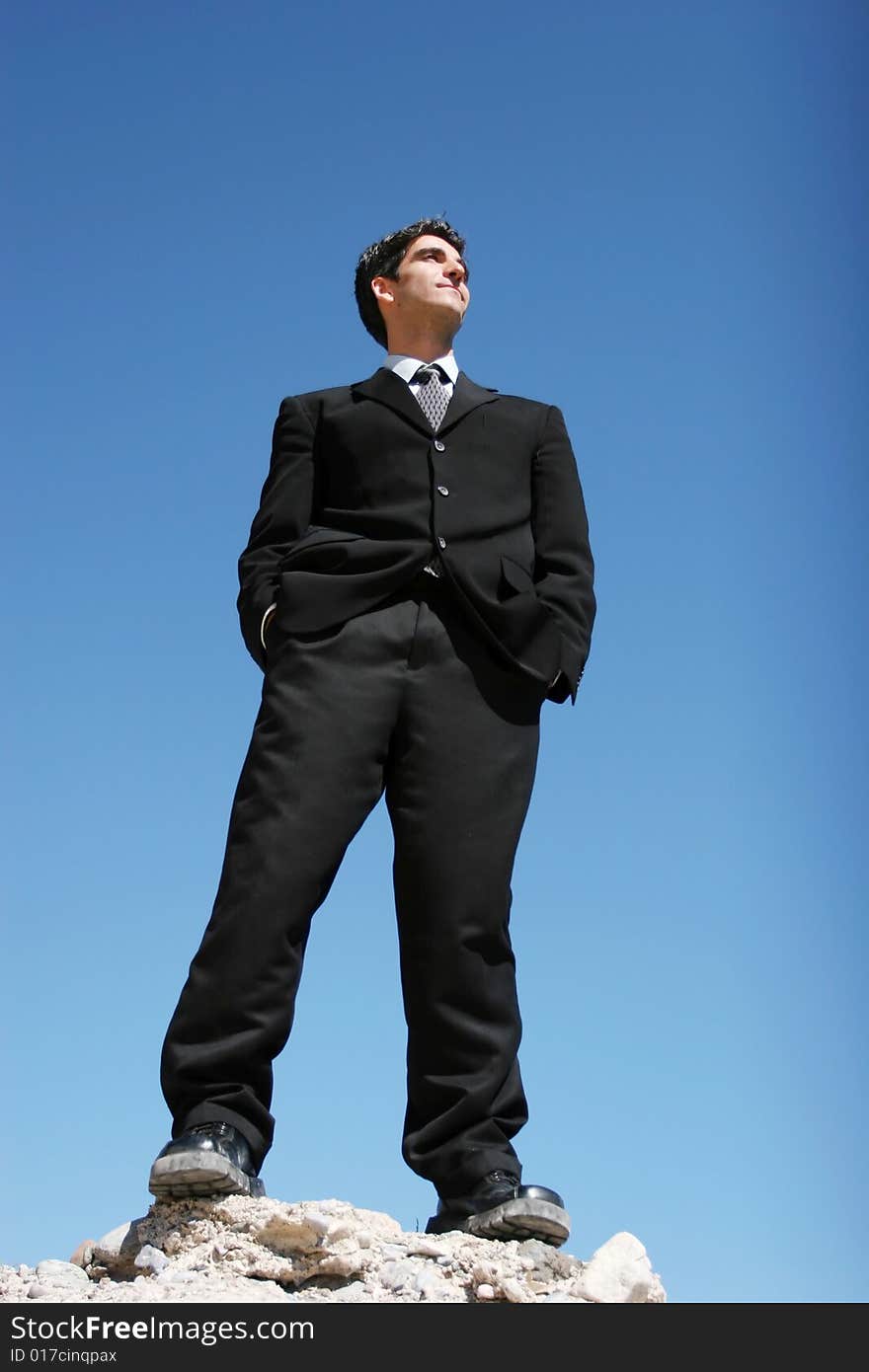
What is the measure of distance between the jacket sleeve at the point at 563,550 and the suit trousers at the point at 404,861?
0.50 ft

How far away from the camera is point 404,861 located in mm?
4203

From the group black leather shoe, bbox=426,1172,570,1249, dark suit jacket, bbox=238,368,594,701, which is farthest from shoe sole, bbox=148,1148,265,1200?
dark suit jacket, bbox=238,368,594,701

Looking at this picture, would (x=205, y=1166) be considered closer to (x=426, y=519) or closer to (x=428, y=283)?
(x=426, y=519)

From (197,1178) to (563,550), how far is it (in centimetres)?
211

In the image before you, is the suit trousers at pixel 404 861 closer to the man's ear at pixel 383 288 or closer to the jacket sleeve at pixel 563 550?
the jacket sleeve at pixel 563 550

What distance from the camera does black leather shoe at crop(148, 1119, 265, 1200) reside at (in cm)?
362

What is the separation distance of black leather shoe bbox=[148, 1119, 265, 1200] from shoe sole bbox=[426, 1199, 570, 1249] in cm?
56

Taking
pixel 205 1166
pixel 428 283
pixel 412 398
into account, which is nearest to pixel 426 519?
pixel 412 398

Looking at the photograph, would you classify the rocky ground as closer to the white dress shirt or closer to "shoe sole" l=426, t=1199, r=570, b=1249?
"shoe sole" l=426, t=1199, r=570, b=1249

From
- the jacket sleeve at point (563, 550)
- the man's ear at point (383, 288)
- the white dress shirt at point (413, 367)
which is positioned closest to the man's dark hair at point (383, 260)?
the man's ear at point (383, 288)

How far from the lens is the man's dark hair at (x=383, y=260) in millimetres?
4988

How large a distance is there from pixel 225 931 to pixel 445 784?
725 mm

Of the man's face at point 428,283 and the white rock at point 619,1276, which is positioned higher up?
the man's face at point 428,283
